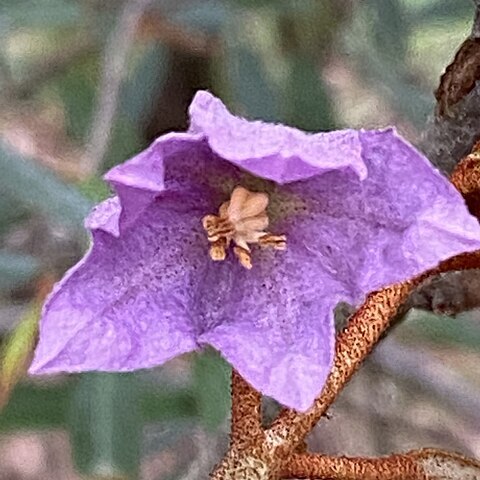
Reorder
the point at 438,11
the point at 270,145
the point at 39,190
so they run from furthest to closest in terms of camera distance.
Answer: the point at 438,11 → the point at 39,190 → the point at 270,145

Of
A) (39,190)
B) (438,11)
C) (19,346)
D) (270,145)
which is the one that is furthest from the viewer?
(438,11)

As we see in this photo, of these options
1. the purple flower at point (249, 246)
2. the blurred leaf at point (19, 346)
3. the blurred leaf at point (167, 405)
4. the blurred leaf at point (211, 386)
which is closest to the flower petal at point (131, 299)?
the purple flower at point (249, 246)

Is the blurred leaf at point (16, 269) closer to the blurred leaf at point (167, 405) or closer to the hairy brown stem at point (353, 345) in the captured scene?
the blurred leaf at point (167, 405)

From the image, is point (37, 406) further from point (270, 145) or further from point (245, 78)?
point (270, 145)

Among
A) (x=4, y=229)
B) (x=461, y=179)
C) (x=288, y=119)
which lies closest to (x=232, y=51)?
(x=288, y=119)

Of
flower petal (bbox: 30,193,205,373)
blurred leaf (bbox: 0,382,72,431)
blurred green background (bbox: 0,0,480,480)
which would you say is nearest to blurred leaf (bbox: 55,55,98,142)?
blurred green background (bbox: 0,0,480,480)

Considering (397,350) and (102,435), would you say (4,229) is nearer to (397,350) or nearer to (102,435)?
(102,435)

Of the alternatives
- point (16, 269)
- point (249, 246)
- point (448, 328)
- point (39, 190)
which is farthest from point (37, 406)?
point (249, 246)
